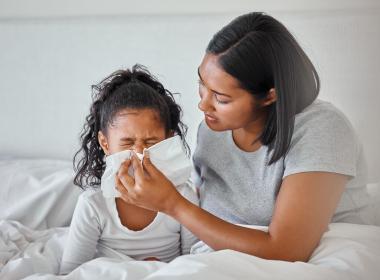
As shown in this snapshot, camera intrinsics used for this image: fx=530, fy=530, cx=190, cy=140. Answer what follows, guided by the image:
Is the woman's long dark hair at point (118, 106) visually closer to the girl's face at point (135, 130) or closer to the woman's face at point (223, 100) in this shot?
the girl's face at point (135, 130)

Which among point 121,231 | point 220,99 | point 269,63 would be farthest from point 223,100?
point 121,231

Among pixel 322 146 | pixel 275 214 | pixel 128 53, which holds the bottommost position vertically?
pixel 275 214

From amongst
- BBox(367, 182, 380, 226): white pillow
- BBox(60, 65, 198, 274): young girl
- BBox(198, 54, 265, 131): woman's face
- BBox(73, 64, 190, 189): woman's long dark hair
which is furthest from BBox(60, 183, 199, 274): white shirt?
BBox(367, 182, 380, 226): white pillow

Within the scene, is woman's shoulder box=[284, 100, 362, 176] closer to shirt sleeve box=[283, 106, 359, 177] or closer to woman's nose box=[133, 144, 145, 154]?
shirt sleeve box=[283, 106, 359, 177]

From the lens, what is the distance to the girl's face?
1.07 meters

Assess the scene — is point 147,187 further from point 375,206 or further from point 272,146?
point 375,206

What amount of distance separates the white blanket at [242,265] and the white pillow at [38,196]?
0.84 feet

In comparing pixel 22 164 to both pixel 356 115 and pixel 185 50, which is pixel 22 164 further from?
pixel 356 115

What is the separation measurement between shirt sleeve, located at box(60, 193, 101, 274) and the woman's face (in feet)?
1.06

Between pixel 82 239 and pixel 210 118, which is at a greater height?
pixel 210 118

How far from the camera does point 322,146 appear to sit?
983 mm

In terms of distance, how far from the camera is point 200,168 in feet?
4.18

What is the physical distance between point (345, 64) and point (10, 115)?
1.05 meters

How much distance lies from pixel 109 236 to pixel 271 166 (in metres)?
0.37
